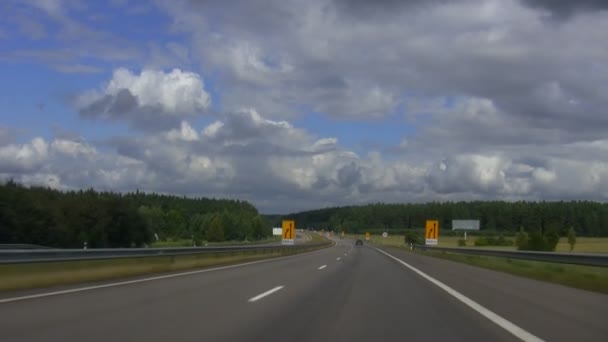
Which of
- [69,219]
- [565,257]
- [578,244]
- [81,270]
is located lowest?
[81,270]

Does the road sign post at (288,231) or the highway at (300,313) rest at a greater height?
the road sign post at (288,231)

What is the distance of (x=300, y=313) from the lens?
13484mm

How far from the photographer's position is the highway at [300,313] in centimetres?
1071

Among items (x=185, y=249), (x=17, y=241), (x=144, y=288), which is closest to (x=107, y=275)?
(x=144, y=288)

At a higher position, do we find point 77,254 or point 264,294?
point 77,254

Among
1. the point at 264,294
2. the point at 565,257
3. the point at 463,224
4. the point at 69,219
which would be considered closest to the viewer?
the point at 264,294

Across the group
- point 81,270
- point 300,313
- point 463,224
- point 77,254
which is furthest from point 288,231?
point 300,313

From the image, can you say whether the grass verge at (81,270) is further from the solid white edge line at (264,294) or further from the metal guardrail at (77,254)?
the solid white edge line at (264,294)

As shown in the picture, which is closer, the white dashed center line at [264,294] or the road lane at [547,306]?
the road lane at [547,306]

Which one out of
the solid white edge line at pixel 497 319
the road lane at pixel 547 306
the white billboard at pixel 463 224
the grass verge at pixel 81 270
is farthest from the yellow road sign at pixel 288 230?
the solid white edge line at pixel 497 319

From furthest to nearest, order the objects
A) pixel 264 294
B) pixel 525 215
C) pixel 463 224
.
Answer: pixel 525 215, pixel 463 224, pixel 264 294

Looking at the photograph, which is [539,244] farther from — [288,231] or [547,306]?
[547,306]

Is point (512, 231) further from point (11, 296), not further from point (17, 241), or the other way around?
point (11, 296)

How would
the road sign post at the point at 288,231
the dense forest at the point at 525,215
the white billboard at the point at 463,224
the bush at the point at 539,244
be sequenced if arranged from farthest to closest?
the dense forest at the point at 525,215
the white billboard at the point at 463,224
the bush at the point at 539,244
the road sign post at the point at 288,231
